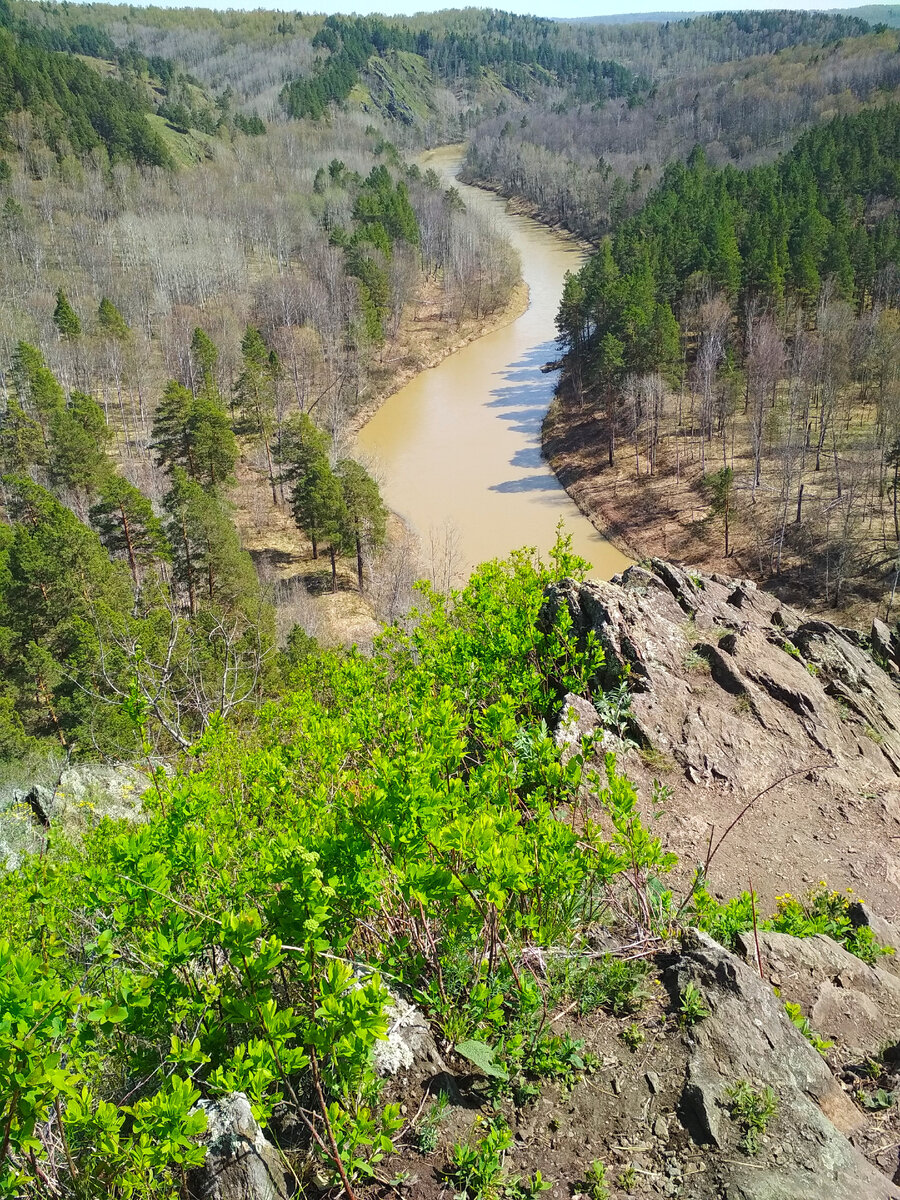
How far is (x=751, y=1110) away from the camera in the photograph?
5695 millimetres

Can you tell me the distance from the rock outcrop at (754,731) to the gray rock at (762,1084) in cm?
406

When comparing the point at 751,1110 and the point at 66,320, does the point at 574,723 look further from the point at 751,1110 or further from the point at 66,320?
the point at 66,320

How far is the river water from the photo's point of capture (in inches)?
1901

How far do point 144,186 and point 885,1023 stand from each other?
354 ft

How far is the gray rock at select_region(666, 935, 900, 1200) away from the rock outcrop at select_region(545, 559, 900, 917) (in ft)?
13.3

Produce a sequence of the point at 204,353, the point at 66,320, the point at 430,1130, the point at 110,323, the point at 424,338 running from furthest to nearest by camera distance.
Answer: the point at 424,338, the point at 110,323, the point at 66,320, the point at 204,353, the point at 430,1130

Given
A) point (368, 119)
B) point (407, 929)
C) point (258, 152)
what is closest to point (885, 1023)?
point (407, 929)

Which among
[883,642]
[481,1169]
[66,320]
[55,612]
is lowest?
[55,612]

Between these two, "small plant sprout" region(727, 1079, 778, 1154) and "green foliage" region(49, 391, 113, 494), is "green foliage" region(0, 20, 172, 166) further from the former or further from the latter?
"small plant sprout" region(727, 1079, 778, 1154)

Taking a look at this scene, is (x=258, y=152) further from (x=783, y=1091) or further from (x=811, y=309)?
(x=783, y=1091)

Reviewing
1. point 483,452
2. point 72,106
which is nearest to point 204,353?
point 483,452

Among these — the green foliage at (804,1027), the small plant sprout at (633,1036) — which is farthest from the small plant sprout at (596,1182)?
the green foliage at (804,1027)

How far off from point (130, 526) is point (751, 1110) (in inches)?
1369

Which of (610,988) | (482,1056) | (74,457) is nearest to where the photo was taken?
(482,1056)
